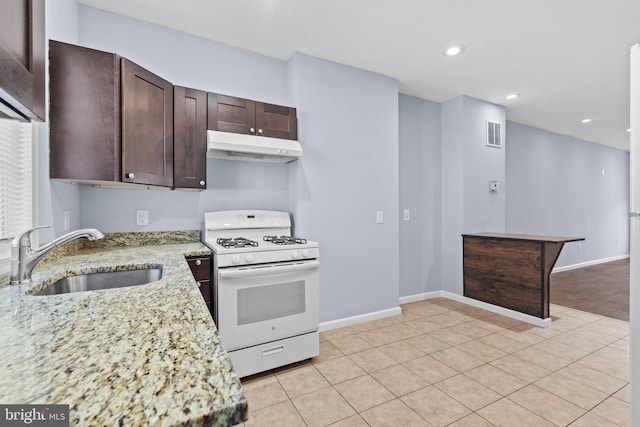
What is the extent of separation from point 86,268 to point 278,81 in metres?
2.32

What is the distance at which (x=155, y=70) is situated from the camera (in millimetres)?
2467

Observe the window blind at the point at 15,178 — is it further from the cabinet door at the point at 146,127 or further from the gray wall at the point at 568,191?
the gray wall at the point at 568,191

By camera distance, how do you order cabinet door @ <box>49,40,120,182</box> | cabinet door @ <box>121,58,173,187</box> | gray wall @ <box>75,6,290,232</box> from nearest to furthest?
cabinet door @ <box>49,40,120,182</box>, cabinet door @ <box>121,58,173,187</box>, gray wall @ <box>75,6,290,232</box>

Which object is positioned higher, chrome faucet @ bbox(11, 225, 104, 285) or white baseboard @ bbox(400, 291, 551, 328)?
chrome faucet @ bbox(11, 225, 104, 285)

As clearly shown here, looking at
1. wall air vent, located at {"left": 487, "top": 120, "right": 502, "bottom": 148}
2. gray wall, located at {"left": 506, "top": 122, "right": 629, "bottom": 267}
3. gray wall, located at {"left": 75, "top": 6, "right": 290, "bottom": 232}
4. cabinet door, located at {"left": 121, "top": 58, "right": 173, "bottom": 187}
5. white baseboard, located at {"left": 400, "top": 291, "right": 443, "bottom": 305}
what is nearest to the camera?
cabinet door, located at {"left": 121, "top": 58, "right": 173, "bottom": 187}

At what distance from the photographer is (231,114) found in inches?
97.0

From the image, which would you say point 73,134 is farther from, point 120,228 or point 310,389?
point 310,389

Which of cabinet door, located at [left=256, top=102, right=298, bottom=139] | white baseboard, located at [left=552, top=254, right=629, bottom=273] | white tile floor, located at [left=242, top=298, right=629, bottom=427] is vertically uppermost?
cabinet door, located at [left=256, top=102, right=298, bottom=139]

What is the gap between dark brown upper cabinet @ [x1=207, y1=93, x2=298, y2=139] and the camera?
241 cm

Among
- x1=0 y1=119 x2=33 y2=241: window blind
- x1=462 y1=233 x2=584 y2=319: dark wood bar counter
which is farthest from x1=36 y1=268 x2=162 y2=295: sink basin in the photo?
x1=462 y1=233 x2=584 y2=319: dark wood bar counter

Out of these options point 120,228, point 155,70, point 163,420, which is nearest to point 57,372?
point 163,420

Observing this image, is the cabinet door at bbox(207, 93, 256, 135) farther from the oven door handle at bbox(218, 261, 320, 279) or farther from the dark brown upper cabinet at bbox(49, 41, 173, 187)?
the oven door handle at bbox(218, 261, 320, 279)

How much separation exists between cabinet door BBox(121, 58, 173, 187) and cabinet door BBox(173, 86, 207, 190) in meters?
0.04

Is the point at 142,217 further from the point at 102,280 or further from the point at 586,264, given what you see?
the point at 586,264
